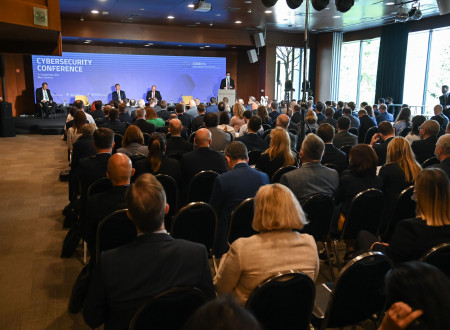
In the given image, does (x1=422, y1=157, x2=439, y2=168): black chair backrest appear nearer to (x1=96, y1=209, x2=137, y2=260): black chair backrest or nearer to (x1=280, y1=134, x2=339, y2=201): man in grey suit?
(x1=280, y1=134, x2=339, y2=201): man in grey suit

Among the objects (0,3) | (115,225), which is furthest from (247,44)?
(0,3)

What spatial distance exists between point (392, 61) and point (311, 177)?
1220cm

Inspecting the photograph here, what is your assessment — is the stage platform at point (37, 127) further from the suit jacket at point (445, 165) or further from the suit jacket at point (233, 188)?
the suit jacket at point (445, 165)

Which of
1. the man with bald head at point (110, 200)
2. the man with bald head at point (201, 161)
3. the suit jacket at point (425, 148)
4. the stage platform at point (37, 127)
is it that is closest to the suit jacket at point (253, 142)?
the man with bald head at point (201, 161)

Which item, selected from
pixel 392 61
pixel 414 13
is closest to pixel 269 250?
pixel 414 13

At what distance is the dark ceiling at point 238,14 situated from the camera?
10.7 m

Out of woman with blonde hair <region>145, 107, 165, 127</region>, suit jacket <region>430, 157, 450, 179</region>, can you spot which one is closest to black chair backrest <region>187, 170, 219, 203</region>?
suit jacket <region>430, 157, 450, 179</region>

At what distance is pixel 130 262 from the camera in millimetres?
1722

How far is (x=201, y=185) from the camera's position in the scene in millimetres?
3834

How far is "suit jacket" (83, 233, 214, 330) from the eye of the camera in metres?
1.72

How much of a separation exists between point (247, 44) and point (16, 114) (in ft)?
32.7

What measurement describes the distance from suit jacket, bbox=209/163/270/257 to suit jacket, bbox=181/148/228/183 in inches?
31.8

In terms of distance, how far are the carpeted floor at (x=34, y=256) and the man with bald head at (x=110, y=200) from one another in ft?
2.23

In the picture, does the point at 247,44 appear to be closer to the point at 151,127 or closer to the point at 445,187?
the point at 151,127
